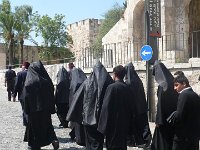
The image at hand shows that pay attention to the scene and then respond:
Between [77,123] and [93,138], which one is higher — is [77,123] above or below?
above

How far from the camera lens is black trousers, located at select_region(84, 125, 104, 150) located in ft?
23.4

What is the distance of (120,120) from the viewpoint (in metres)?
6.53

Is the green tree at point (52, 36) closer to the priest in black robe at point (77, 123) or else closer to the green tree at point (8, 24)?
the green tree at point (8, 24)

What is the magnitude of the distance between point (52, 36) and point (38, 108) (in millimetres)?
37994

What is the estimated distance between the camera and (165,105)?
6359 millimetres

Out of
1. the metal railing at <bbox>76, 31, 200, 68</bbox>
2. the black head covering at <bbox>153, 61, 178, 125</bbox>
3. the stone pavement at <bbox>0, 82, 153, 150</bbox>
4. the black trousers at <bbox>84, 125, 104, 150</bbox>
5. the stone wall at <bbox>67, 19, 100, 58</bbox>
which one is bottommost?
the stone pavement at <bbox>0, 82, 153, 150</bbox>

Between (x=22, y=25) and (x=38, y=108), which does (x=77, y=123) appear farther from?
(x=22, y=25)

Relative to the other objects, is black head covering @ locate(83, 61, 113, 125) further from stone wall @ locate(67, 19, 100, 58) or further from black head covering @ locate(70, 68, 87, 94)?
stone wall @ locate(67, 19, 100, 58)

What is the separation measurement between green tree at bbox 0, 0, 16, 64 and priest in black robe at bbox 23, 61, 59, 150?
41110 mm

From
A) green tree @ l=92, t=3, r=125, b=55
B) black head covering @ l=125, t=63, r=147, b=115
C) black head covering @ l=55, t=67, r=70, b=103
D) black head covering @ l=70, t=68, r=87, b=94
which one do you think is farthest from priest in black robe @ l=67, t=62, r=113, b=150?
green tree @ l=92, t=3, r=125, b=55

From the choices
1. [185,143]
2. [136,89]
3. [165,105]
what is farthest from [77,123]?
[185,143]

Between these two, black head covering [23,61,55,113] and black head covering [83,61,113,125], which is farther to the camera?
black head covering [23,61,55,113]

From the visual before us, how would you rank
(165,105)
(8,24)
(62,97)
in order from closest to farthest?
(165,105) → (62,97) → (8,24)

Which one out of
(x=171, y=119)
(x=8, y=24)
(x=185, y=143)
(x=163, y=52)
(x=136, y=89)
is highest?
(x=8, y=24)
